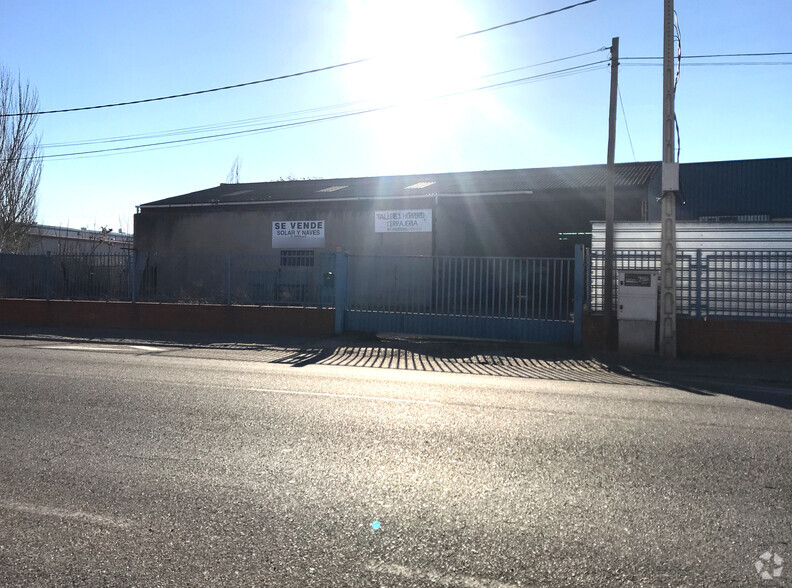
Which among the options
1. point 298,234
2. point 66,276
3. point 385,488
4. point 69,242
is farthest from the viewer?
point 69,242

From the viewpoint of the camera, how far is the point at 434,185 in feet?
99.3

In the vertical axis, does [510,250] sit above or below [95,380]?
above

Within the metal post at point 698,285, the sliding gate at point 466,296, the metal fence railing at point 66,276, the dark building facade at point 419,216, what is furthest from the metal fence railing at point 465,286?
the dark building facade at point 419,216

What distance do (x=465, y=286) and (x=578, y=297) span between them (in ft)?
8.73

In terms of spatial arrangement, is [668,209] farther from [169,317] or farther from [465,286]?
[169,317]

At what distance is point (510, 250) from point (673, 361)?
15.0m

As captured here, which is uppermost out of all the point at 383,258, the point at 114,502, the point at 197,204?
the point at 197,204

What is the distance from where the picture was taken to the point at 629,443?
20.0 ft

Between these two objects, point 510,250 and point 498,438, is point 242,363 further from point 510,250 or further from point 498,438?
point 510,250

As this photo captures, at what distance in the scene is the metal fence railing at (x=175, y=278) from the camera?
17031mm

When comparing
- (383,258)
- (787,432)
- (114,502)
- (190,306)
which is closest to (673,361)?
(787,432)

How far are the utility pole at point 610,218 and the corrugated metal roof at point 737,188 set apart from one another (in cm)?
2273

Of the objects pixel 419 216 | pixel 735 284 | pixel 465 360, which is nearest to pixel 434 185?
pixel 419 216

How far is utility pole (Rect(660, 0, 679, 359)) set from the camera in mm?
12789
